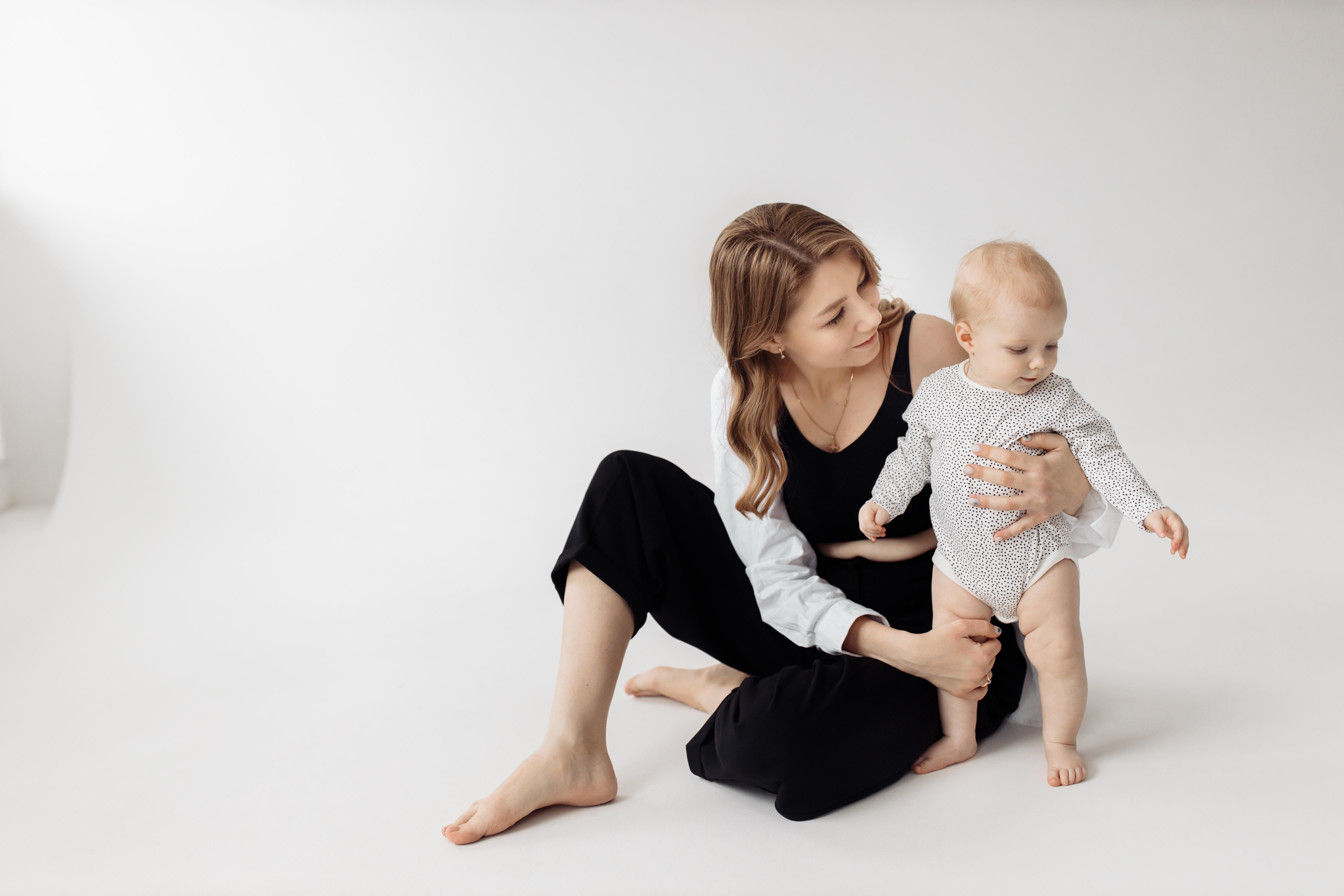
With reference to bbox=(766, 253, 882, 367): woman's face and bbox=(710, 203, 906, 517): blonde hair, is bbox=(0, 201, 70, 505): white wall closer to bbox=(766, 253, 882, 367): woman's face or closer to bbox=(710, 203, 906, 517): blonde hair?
bbox=(710, 203, 906, 517): blonde hair

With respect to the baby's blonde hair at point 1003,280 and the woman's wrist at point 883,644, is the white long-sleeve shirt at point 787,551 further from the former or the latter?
the baby's blonde hair at point 1003,280

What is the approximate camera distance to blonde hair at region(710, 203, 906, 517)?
170 cm

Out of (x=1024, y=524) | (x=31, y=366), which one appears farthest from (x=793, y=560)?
(x=31, y=366)

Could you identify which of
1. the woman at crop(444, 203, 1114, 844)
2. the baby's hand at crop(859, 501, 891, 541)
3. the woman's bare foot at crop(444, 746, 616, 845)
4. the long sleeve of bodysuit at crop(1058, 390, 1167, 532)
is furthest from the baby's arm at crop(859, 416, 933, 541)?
the woman's bare foot at crop(444, 746, 616, 845)

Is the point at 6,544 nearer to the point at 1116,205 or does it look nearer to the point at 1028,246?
the point at 1028,246

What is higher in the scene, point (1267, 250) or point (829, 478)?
point (1267, 250)

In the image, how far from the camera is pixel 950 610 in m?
1.68

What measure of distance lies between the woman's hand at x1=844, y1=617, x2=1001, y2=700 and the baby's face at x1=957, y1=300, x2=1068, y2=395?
37 cm

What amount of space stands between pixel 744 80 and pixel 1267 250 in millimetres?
1941

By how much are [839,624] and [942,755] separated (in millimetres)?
282

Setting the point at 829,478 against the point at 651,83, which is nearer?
the point at 829,478

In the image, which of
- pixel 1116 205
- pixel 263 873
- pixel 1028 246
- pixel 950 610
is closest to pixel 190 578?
pixel 263 873

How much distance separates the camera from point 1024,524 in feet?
5.23

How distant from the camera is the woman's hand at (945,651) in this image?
5.38ft
